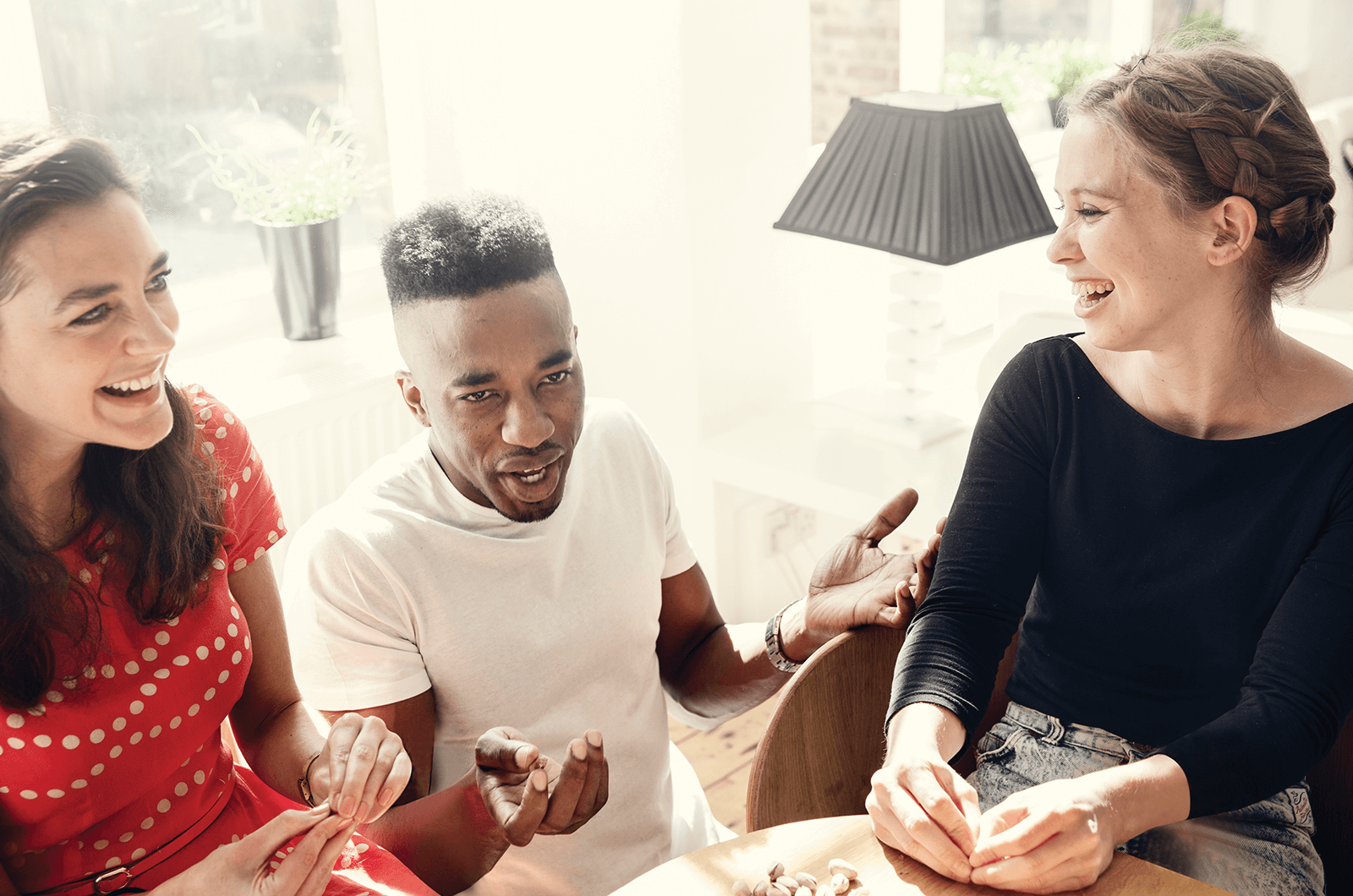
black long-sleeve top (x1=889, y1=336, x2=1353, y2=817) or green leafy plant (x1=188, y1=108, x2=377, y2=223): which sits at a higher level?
green leafy plant (x1=188, y1=108, x2=377, y2=223)

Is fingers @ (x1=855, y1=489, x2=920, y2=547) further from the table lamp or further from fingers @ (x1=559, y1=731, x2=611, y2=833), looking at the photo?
the table lamp

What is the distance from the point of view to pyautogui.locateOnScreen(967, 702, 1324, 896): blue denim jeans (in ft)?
3.87

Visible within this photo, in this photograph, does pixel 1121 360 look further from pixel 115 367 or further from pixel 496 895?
pixel 115 367

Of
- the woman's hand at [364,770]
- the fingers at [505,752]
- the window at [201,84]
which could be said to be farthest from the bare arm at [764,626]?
the window at [201,84]

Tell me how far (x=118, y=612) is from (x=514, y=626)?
0.41 m

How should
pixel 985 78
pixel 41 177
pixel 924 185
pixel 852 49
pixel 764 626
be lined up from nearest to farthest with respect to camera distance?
pixel 41 177 → pixel 764 626 → pixel 924 185 → pixel 985 78 → pixel 852 49

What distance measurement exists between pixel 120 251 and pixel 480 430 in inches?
15.8

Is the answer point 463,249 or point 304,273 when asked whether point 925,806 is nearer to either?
point 463,249

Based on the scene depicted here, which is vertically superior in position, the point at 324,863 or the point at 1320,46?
the point at 1320,46

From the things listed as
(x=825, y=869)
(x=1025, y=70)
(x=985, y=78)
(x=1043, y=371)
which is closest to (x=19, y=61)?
(x=1043, y=371)

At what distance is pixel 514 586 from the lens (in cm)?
137

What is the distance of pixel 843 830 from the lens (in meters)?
1.14

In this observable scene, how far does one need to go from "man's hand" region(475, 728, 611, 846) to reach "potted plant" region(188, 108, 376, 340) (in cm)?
159

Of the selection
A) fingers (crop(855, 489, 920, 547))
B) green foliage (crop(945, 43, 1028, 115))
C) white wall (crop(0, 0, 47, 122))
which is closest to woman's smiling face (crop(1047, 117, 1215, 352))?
fingers (crop(855, 489, 920, 547))
